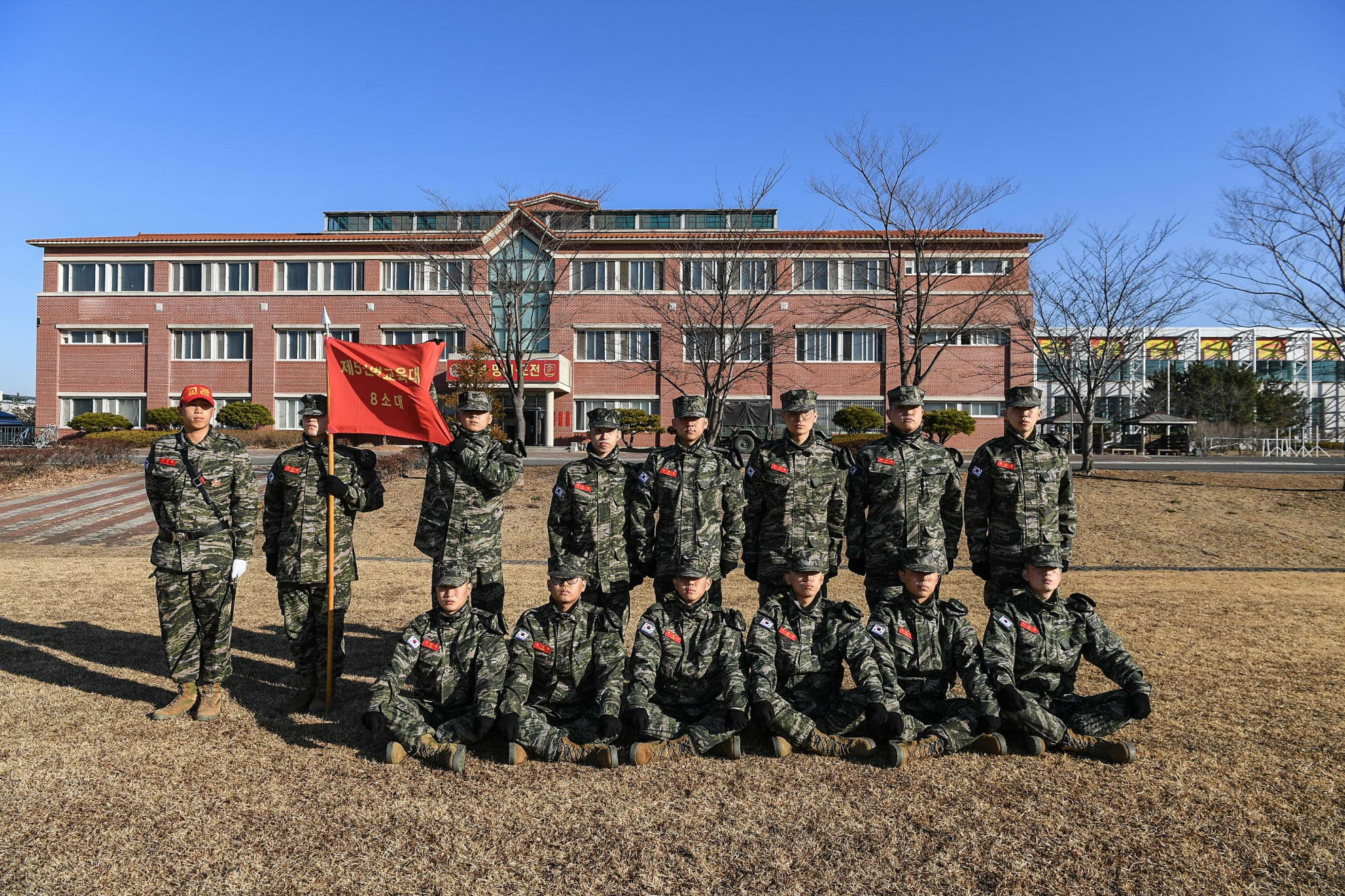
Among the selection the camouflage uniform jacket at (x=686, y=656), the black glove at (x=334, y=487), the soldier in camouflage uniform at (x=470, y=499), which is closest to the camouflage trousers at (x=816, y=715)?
the camouflage uniform jacket at (x=686, y=656)

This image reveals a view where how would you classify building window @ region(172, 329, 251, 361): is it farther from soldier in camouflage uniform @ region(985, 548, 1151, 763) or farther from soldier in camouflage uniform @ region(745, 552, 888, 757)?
soldier in camouflage uniform @ region(985, 548, 1151, 763)

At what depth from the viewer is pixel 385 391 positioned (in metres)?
5.89

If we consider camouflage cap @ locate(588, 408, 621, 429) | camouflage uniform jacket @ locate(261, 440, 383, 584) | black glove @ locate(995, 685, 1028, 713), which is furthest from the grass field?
camouflage cap @ locate(588, 408, 621, 429)

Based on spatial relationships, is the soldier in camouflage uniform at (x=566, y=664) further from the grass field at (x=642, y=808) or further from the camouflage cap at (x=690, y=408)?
the camouflage cap at (x=690, y=408)

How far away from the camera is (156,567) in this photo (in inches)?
206

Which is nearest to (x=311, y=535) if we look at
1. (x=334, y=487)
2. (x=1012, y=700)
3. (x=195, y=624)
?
(x=334, y=487)

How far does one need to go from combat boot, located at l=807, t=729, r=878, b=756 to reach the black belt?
4.35m

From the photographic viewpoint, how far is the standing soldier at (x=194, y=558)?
17.2 feet

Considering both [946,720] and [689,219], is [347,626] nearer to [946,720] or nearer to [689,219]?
[946,720]

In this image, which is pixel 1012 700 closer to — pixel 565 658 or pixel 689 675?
pixel 689 675

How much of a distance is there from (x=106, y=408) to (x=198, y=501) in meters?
47.5

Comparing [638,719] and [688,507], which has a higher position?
[688,507]

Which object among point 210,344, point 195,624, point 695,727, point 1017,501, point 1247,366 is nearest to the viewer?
point 695,727

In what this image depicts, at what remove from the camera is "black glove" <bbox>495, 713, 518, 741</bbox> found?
4449mm
